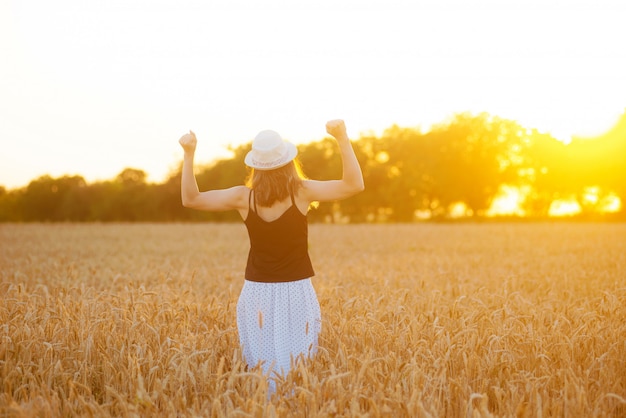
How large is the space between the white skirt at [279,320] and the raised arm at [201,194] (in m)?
0.64

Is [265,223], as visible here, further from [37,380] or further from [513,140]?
[513,140]

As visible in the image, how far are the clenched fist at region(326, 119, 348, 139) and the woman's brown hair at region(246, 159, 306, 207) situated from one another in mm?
450

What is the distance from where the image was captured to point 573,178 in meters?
46.1

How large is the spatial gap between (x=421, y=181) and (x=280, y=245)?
49948 mm

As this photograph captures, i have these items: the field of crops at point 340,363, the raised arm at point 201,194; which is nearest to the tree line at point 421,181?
the field of crops at point 340,363

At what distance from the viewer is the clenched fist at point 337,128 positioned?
3754mm

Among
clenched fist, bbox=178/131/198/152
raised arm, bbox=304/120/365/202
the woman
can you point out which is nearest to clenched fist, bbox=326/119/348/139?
raised arm, bbox=304/120/365/202

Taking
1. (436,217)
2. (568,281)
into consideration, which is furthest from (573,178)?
(568,281)

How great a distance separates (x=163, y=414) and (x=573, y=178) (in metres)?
48.7

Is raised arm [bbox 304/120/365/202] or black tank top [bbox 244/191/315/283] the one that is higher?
raised arm [bbox 304/120/365/202]

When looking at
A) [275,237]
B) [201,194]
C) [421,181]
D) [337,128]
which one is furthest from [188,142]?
[421,181]

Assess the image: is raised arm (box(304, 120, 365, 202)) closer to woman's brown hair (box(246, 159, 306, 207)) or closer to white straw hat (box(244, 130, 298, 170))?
woman's brown hair (box(246, 159, 306, 207))

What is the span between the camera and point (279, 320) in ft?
13.5

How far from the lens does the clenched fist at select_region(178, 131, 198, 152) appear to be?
4.09 meters
